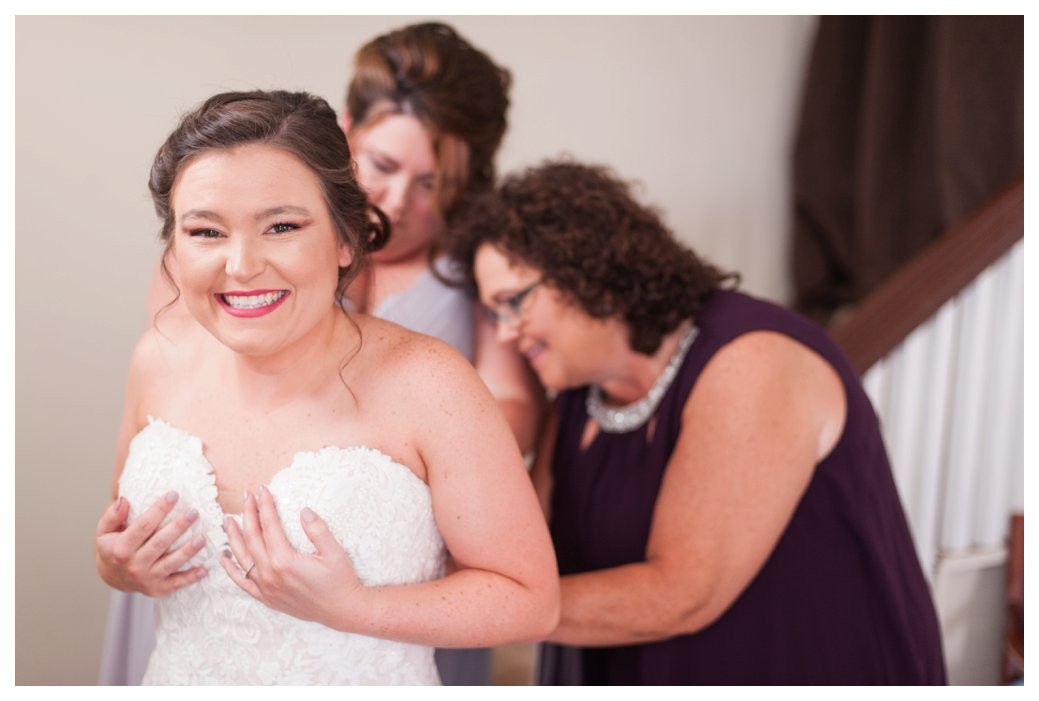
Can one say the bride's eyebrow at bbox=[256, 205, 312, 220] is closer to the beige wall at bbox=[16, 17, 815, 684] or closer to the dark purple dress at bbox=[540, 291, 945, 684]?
the beige wall at bbox=[16, 17, 815, 684]

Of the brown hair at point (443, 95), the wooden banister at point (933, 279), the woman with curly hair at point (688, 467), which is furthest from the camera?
the wooden banister at point (933, 279)

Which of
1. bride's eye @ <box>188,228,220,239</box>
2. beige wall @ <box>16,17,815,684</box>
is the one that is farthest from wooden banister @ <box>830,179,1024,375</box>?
bride's eye @ <box>188,228,220,239</box>

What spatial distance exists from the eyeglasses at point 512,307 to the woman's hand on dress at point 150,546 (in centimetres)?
55

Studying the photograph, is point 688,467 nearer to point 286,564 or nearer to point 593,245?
point 593,245

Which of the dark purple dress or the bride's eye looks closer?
the bride's eye

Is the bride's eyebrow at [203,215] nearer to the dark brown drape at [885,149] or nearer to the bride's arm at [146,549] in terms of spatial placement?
the bride's arm at [146,549]

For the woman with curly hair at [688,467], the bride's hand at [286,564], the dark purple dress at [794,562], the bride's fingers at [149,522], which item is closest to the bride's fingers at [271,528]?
the bride's hand at [286,564]

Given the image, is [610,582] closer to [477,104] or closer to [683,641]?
[683,641]

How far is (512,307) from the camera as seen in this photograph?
142cm

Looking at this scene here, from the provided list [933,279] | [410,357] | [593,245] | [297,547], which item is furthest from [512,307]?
[933,279]

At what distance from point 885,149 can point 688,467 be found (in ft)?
4.96

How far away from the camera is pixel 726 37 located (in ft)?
6.95

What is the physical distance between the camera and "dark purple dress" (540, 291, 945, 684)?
1.50 metres

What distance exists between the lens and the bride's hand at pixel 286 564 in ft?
3.11
